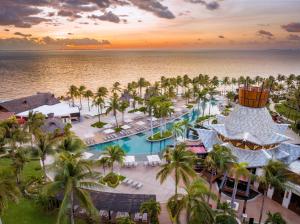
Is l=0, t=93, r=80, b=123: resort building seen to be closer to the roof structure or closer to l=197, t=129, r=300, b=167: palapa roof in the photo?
the roof structure

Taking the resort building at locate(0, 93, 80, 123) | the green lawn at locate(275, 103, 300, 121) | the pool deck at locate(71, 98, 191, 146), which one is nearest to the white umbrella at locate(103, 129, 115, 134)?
the pool deck at locate(71, 98, 191, 146)

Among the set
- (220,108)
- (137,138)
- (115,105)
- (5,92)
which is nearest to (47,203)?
(137,138)

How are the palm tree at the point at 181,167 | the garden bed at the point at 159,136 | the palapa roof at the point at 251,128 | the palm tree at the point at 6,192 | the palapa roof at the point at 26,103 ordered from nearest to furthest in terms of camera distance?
1. the palm tree at the point at 6,192
2. the palm tree at the point at 181,167
3. the palapa roof at the point at 251,128
4. the garden bed at the point at 159,136
5. the palapa roof at the point at 26,103

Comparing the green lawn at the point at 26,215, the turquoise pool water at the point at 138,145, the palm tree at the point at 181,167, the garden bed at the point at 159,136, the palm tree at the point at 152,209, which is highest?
the palm tree at the point at 181,167

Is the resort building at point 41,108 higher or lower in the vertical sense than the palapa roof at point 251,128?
lower

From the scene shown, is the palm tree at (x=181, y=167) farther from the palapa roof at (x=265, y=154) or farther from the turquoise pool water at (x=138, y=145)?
the turquoise pool water at (x=138, y=145)

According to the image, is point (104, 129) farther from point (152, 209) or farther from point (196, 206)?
point (196, 206)

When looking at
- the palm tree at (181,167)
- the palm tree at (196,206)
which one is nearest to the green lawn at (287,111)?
the palm tree at (181,167)
